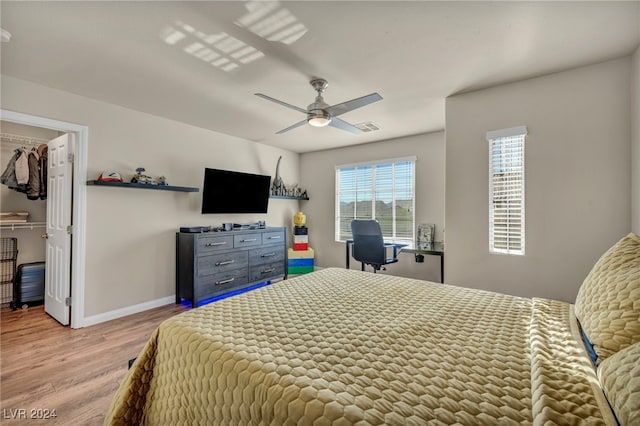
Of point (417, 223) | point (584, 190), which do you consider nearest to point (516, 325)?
point (584, 190)

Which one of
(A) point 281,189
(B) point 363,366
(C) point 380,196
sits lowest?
(B) point 363,366

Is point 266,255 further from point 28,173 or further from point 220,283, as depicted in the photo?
point 28,173

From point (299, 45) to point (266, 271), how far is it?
10.6 feet

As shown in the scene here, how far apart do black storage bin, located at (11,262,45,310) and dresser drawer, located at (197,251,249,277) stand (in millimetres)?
2135

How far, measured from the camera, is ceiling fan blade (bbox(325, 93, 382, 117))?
216 centimetres

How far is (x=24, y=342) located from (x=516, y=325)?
3.92 meters

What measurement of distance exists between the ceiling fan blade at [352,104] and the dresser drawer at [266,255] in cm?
249

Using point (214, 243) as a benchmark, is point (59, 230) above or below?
above

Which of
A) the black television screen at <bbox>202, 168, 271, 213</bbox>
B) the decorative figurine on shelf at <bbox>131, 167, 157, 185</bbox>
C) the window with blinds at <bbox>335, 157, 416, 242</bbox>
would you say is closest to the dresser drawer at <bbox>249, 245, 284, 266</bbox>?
the black television screen at <bbox>202, 168, 271, 213</bbox>

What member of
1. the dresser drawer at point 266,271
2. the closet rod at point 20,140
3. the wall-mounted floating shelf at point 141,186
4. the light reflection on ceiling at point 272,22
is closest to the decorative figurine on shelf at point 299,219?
the dresser drawer at point 266,271

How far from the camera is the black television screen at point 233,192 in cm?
379

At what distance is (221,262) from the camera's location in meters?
3.65

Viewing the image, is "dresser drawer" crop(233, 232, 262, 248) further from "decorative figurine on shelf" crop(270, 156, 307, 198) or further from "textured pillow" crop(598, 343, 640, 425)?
"textured pillow" crop(598, 343, 640, 425)

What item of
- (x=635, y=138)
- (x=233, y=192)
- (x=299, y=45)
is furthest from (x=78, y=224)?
(x=635, y=138)
